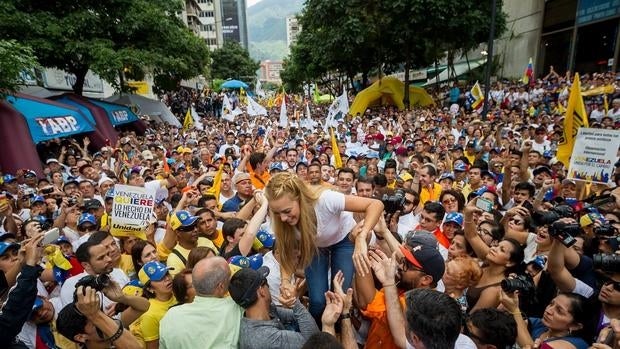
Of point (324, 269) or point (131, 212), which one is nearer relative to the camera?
point (324, 269)

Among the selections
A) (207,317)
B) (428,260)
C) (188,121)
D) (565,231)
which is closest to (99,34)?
(188,121)

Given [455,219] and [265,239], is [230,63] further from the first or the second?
[455,219]

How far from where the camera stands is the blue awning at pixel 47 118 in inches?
427

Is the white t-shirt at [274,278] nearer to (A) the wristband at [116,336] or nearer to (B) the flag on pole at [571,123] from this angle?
(A) the wristband at [116,336]

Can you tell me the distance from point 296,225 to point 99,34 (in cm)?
1443

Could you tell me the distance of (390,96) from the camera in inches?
1004

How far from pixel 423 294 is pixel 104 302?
2483 millimetres

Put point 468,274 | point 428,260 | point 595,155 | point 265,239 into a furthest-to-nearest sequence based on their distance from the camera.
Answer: point 595,155 < point 265,239 < point 468,274 < point 428,260

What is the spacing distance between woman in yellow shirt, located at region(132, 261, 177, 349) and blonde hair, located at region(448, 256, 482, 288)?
2264 millimetres

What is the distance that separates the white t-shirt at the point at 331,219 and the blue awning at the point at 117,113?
15.0 metres

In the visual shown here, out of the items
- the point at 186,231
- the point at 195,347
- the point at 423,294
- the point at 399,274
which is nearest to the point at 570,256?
the point at 399,274

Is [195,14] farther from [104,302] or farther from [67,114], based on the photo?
[104,302]

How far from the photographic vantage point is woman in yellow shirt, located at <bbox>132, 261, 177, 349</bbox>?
2.79m

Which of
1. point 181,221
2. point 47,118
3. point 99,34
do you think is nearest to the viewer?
point 181,221
